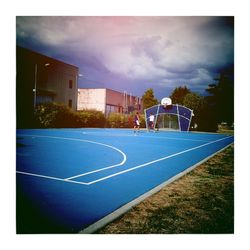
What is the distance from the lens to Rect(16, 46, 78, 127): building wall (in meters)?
5.36

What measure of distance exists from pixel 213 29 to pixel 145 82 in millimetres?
2182

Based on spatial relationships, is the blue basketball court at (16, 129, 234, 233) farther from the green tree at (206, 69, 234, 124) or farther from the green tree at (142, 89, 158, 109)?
the green tree at (142, 89, 158, 109)

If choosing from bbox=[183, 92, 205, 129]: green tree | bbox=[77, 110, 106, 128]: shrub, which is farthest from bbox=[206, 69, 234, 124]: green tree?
bbox=[77, 110, 106, 128]: shrub

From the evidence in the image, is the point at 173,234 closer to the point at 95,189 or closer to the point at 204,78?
the point at 95,189

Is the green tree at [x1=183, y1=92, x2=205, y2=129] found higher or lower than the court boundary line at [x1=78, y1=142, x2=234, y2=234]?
higher

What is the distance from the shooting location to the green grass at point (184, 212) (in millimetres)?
3533

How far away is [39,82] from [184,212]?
510 centimetres

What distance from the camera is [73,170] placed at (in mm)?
5543

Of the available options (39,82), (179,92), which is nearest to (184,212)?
(39,82)

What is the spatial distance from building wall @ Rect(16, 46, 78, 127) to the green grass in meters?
2.98

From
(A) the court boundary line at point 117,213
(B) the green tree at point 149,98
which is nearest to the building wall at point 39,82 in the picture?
(B) the green tree at point 149,98

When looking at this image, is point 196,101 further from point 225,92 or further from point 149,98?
point 225,92
